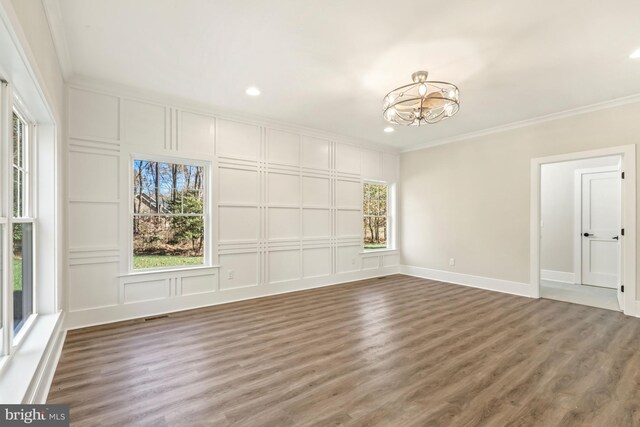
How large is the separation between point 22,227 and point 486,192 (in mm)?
6104

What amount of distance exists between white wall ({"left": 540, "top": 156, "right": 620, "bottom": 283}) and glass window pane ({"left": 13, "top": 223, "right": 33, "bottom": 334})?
24.3 ft

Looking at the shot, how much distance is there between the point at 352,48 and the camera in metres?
2.81

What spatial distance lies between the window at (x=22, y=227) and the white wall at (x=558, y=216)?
291 inches

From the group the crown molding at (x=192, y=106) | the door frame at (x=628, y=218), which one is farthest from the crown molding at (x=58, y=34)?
the door frame at (x=628, y=218)

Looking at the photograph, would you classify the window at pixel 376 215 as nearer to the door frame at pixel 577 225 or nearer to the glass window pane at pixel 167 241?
the glass window pane at pixel 167 241

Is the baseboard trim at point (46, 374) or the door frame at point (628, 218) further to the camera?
the door frame at point (628, 218)

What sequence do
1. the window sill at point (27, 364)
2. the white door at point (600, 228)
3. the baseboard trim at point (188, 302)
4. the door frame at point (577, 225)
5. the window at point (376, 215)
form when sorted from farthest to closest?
the window at point (376, 215) → the door frame at point (577, 225) → the white door at point (600, 228) → the baseboard trim at point (188, 302) → the window sill at point (27, 364)

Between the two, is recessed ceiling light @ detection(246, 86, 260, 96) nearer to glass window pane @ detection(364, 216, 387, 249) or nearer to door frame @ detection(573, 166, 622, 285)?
glass window pane @ detection(364, 216, 387, 249)

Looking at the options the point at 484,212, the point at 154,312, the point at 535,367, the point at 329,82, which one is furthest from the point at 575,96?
the point at 154,312

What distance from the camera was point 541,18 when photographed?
2357mm

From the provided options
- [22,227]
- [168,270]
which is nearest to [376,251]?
[168,270]

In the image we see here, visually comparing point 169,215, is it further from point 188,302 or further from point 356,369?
point 356,369

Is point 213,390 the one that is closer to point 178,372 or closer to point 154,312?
point 178,372

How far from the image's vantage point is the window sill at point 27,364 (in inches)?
61.4
